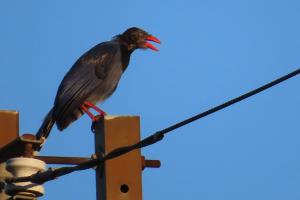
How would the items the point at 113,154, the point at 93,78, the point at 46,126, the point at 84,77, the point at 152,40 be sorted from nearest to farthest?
the point at 113,154 < the point at 46,126 < the point at 84,77 < the point at 93,78 < the point at 152,40

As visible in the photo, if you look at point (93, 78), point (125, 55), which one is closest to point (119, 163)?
point (93, 78)

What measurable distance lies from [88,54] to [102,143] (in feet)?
20.7

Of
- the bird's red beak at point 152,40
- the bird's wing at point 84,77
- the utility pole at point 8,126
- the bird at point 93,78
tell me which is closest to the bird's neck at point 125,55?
the bird at point 93,78

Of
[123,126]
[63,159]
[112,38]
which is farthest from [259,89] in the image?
[112,38]

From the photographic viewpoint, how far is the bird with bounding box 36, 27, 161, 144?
9184 millimetres

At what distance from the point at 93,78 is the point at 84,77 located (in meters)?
0.19

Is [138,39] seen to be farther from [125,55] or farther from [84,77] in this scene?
[84,77]

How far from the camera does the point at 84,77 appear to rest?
10367mm

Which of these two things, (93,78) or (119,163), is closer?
(119,163)

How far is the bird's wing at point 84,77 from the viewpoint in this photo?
30.5 feet

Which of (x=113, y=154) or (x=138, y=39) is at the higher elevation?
(x=138, y=39)

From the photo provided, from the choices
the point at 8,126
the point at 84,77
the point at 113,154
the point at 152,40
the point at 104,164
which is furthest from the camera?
the point at 152,40

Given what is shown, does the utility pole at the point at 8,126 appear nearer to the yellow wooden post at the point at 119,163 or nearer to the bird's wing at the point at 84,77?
the yellow wooden post at the point at 119,163

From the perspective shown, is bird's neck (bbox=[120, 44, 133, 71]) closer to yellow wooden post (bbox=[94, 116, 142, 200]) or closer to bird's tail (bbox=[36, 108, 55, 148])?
bird's tail (bbox=[36, 108, 55, 148])
